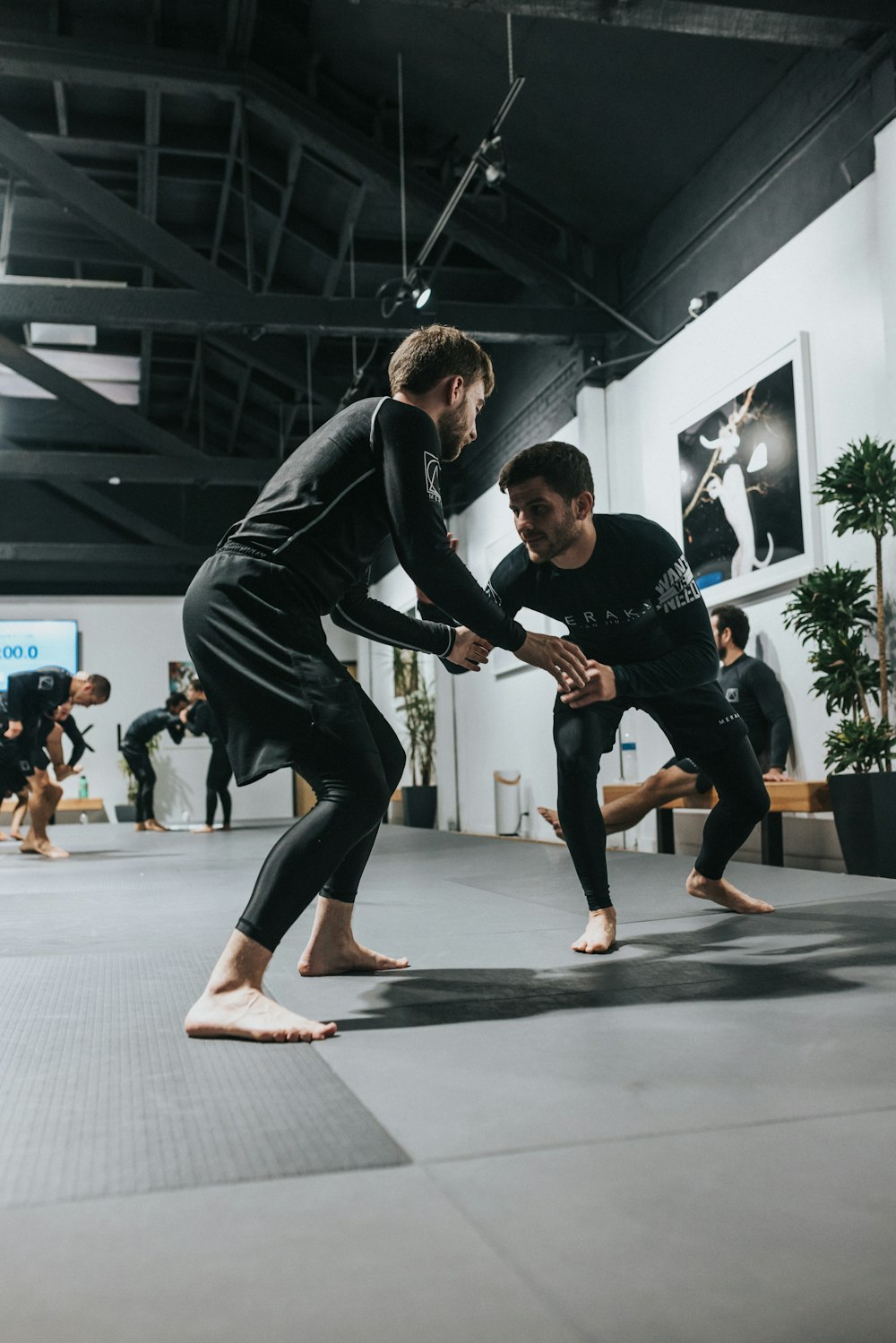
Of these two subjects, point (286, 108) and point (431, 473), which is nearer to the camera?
point (431, 473)

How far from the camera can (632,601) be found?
2527 mm

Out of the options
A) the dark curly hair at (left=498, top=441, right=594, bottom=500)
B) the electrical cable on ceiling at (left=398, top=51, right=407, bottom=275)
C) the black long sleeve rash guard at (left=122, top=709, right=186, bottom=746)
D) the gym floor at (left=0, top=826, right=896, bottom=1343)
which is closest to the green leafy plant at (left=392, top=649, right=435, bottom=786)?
the black long sleeve rash guard at (left=122, top=709, right=186, bottom=746)

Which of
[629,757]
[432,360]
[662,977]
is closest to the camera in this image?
[432,360]

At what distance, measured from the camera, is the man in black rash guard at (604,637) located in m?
2.37

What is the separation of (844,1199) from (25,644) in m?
14.0

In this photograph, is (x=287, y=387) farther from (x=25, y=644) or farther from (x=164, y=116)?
(x=25, y=644)

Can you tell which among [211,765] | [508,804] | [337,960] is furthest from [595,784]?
[211,765]

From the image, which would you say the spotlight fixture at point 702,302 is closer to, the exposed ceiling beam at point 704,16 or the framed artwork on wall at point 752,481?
the framed artwork on wall at point 752,481

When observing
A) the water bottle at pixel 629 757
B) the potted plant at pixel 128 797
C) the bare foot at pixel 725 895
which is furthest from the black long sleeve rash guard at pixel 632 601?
the potted plant at pixel 128 797

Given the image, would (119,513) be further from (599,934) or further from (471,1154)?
(471,1154)

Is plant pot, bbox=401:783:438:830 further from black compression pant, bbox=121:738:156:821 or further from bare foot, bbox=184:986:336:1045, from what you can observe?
bare foot, bbox=184:986:336:1045

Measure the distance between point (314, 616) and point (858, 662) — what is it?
2.90 meters

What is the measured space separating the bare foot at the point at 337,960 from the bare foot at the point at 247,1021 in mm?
499

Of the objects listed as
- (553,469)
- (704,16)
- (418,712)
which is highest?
(704,16)
